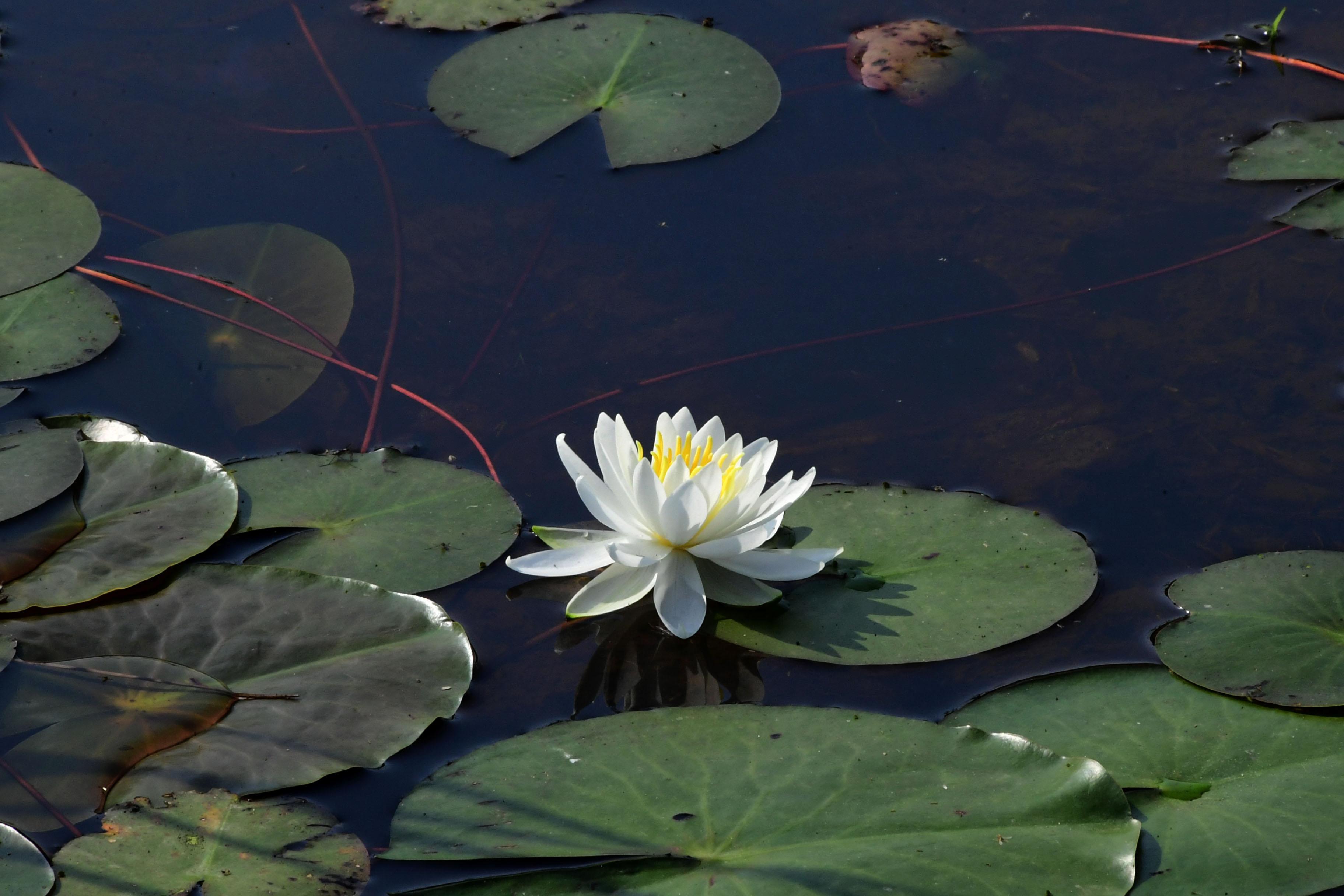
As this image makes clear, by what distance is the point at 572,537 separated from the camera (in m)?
2.95

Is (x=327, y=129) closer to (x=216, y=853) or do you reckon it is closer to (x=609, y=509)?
(x=609, y=509)

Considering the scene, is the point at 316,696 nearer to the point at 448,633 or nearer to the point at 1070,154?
the point at 448,633

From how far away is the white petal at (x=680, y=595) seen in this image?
281 centimetres

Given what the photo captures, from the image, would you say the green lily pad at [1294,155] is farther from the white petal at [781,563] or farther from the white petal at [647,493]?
the white petal at [647,493]

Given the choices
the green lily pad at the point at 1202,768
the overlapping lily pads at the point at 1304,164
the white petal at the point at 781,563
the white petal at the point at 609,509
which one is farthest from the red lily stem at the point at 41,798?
the overlapping lily pads at the point at 1304,164

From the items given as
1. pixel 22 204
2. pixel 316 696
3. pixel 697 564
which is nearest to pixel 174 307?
pixel 22 204

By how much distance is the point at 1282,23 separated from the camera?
4.83m

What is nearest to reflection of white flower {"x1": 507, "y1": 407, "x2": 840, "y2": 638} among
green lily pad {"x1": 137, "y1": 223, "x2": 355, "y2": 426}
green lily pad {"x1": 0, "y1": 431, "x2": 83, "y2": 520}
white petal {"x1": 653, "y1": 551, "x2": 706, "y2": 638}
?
white petal {"x1": 653, "y1": 551, "x2": 706, "y2": 638}

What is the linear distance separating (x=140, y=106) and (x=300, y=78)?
2.01 ft

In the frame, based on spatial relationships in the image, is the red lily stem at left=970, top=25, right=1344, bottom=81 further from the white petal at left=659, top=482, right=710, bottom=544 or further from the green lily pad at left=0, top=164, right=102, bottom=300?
the green lily pad at left=0, top=164, right=102, bottom=300

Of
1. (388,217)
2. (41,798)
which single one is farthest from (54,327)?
(41,798)

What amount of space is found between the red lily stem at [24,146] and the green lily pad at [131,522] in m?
1.59

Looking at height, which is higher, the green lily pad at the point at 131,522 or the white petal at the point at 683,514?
the white petal at the point at 683,514

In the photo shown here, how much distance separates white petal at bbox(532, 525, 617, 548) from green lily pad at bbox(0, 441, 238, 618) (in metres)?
0.84
